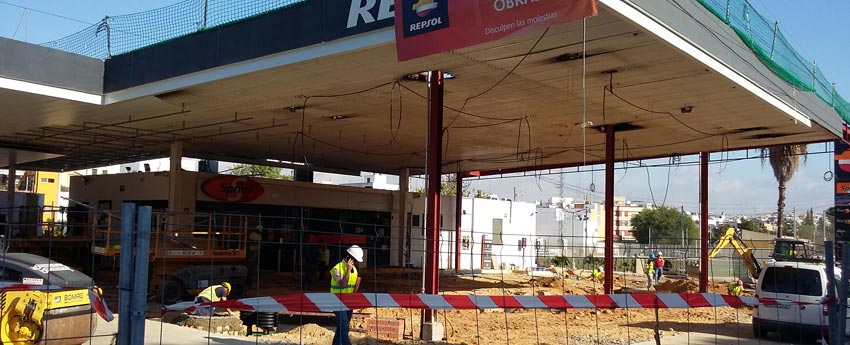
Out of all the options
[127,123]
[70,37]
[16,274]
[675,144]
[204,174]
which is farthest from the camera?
[204,174]

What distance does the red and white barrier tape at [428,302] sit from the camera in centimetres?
721

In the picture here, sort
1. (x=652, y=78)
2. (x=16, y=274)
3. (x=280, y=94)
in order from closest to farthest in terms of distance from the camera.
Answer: (x=16, y=274)
(x=652, y=78)
(x=280, y=94)

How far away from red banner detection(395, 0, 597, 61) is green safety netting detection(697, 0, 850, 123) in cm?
449

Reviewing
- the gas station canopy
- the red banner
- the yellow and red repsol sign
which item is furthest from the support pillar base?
the yellow and red repsol sign

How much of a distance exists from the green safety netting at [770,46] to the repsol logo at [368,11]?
5.55 m

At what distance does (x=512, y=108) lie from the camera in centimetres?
1747

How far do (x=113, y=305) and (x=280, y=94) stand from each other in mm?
6794

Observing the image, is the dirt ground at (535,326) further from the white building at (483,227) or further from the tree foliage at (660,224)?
the tree foliage at (660,224)

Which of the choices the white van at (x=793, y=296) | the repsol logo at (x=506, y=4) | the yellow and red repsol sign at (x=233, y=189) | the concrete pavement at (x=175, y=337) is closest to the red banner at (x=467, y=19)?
the repsol logo at (x=506, y=4)

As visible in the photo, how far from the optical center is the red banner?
8945 mm

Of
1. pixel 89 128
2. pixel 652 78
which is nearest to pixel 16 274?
pixel 652 78

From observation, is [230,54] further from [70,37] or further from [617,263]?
[617,263]

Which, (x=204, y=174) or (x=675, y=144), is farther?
(x=204, y=174)

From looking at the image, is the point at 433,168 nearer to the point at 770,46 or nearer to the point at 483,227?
the point at 770,46
